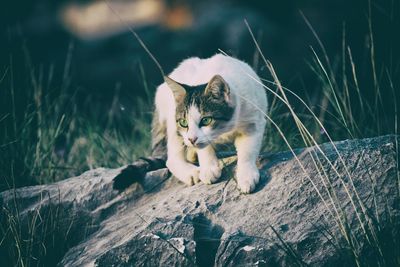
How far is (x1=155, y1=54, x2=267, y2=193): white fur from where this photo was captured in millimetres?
2697

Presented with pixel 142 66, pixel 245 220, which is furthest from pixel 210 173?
pixel 142 66

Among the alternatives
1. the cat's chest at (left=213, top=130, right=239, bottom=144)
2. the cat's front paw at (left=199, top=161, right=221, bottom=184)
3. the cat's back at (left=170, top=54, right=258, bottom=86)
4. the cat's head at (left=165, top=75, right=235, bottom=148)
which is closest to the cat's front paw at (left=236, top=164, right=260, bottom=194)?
the cat's front paw at (left=199, top=161, right=221, bottom=184)

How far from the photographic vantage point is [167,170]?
3105 millimetres

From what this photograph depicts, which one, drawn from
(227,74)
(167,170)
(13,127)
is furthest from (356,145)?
(13,127)

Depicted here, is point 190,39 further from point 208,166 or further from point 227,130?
point 208,166

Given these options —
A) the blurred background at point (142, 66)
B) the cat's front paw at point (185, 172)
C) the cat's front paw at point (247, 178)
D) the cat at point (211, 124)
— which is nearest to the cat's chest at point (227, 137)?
the cat at point (211, 124)

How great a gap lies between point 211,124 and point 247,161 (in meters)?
0.28

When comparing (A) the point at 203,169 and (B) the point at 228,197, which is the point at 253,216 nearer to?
(B) the point at 228,197

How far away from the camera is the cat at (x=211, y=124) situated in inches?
107

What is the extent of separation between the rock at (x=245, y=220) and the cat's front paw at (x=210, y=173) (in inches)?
1.5

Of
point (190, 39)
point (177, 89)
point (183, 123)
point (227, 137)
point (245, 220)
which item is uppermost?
point (177, 89)

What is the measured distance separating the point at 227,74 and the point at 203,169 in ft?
2.07

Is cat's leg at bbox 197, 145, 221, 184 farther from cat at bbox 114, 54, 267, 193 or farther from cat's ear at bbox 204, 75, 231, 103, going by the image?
cat's ear at bbox 204, 75, 231, 103

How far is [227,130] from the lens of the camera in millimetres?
2838
